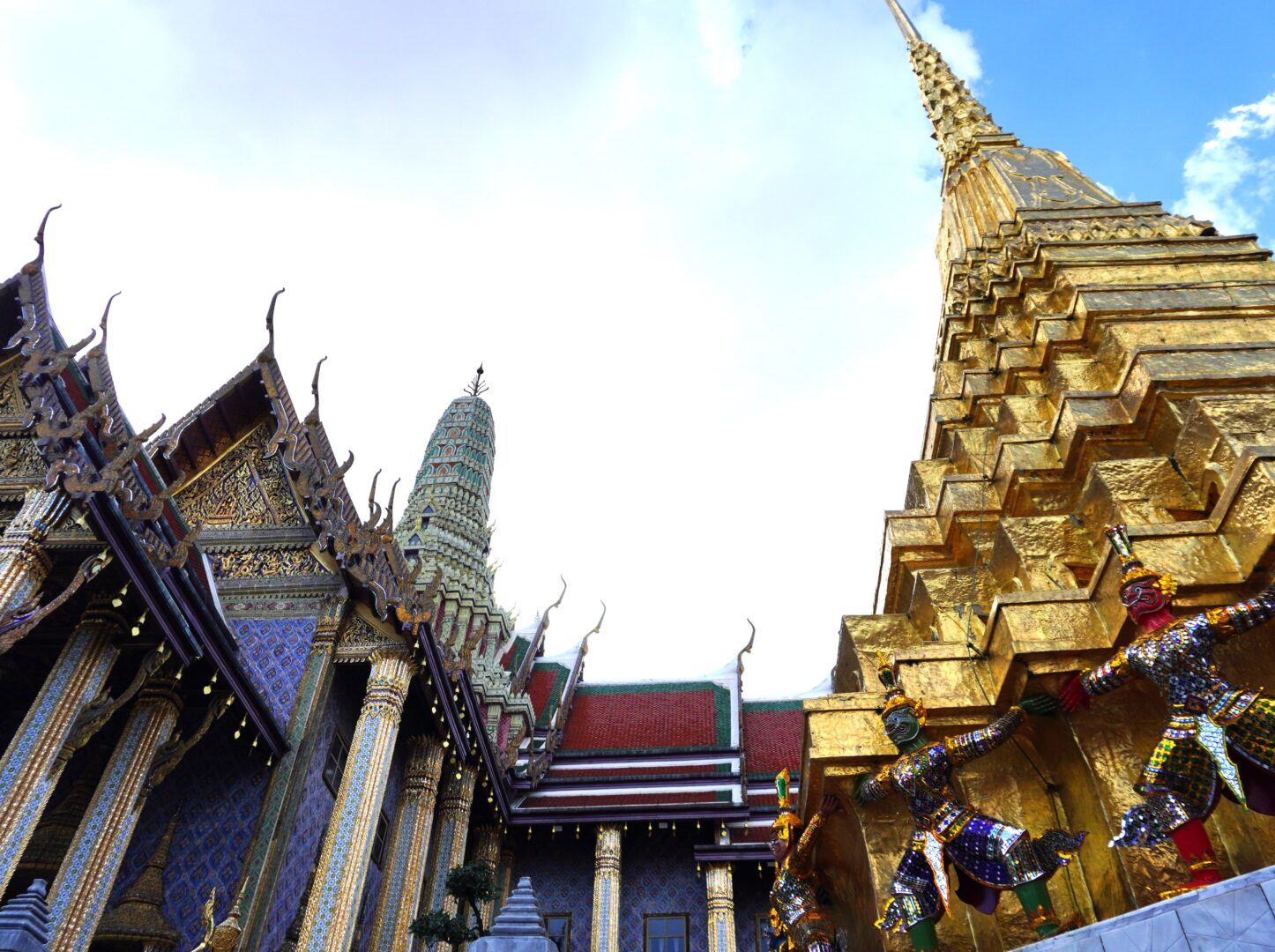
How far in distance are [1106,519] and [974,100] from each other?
978cm

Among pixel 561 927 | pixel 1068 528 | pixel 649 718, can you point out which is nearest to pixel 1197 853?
pixel 1068 528

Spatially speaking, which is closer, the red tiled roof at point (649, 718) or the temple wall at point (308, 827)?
the temple wall at point (308, 827)

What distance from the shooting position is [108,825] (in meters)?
6.08

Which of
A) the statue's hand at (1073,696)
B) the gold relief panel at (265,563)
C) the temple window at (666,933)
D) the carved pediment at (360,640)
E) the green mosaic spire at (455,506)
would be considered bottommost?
the statue's hand at (1073,696)

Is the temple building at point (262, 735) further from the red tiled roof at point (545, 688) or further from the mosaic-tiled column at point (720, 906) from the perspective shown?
the red tiled roof at point (545, 688)

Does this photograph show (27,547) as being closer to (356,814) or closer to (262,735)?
(262,735)

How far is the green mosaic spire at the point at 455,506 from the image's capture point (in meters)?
16.4

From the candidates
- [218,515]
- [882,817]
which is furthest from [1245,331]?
[218,515]

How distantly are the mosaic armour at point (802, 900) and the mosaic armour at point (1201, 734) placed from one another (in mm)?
2061

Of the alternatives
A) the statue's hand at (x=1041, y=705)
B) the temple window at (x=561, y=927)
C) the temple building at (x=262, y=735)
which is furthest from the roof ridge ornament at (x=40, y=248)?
the temple window at (x=561, y=927)

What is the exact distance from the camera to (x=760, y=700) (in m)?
17.8

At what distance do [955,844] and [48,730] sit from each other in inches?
214

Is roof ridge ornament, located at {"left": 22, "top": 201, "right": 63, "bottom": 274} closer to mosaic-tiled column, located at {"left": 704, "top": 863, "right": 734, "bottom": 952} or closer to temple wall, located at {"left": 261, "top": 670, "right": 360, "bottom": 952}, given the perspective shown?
temple wall, located at {"left": 261, "top": 670, "right": 360, "bottom": 952}

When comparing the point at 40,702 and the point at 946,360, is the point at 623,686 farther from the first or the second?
the point at 40,702
